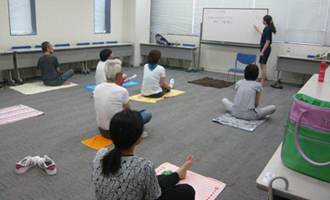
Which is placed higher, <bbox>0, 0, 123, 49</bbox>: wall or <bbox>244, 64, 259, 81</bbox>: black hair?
<bbox>0, 0, 123, 49</bbox>: wall

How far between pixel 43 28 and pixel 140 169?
229 inches

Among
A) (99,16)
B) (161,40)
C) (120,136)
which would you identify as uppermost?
(99,16)

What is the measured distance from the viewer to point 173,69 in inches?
307

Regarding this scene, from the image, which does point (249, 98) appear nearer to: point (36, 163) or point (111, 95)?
point (111, 95)

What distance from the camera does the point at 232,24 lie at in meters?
6.80

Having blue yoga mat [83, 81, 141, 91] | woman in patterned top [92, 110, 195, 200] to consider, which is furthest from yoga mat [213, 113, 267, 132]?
woman in patterned top [92, 110, 195, 200]

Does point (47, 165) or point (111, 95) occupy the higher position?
point (111, 95)

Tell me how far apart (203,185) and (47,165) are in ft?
4.38

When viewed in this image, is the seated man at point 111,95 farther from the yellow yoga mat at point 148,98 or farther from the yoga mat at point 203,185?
the yellow yoga mat at point 148,98

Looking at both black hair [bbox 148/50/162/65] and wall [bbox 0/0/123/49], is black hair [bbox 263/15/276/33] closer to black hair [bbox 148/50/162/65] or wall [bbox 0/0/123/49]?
black hair [bbox 148/50/162/65]

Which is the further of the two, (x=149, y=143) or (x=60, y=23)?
(x=60, y=23)

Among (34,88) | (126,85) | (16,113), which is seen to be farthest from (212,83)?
(16,113)

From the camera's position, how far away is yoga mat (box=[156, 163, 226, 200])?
2229 millimetres

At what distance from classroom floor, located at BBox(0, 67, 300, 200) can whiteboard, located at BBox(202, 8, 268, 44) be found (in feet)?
6.92
